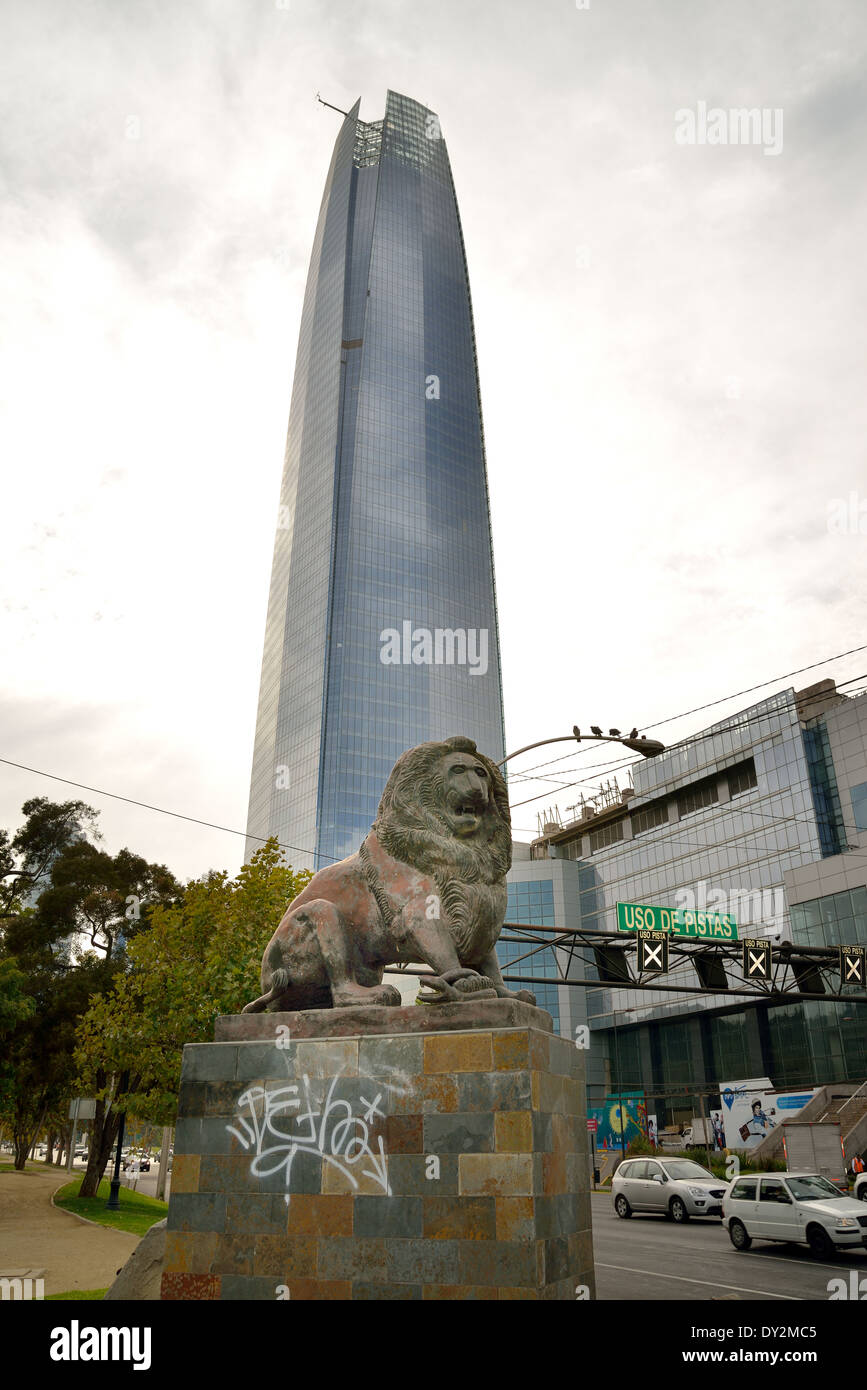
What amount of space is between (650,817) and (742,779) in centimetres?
939

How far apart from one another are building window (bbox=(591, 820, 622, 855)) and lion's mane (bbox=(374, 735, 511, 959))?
64.6 metres

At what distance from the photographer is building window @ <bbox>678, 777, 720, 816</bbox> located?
61.3 meters

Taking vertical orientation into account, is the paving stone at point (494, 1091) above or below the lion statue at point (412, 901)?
below

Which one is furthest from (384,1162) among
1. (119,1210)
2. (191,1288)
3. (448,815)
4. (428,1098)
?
(119,1210)

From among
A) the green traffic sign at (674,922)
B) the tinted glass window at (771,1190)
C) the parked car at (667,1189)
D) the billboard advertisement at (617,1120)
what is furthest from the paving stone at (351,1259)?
the billboard advertisement at (617,1120)

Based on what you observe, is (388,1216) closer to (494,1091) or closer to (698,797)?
(494,1091)

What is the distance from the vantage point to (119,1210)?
1059 inches

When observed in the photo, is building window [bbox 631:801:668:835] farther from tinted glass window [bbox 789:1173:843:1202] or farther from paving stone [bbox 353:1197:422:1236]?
paving stone [bbox 353:1197:422:1236]

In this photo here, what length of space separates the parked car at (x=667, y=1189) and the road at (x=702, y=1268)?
77.3 inches

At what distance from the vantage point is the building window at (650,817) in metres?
65.4

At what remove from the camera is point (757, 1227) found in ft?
54.2

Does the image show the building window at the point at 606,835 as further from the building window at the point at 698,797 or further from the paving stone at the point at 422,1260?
the paving stone at the point at 422,1260

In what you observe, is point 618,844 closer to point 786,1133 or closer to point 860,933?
point 860,933
